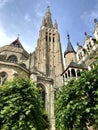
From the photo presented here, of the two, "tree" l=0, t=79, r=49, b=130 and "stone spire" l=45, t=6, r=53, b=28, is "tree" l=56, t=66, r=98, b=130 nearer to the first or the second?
"tree" l=0, t=79, r=49, b=130

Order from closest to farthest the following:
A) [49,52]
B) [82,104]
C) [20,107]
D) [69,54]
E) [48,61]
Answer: [82,104]
[20,107]
[69,54]
[48,61]
[49,52]

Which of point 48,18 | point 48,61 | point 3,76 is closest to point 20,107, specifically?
point 3,76

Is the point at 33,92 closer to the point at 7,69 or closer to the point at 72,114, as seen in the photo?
the point at 72,114

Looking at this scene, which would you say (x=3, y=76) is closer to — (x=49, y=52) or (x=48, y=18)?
(x=49, y=52)

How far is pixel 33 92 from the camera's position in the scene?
15.3 m

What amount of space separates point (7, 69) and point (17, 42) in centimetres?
1770

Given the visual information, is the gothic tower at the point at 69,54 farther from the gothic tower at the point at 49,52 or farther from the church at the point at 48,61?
the gothic tower at the point at 49,52

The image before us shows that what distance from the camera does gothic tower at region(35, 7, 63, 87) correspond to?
2298 inches

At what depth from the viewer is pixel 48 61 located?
6097cm

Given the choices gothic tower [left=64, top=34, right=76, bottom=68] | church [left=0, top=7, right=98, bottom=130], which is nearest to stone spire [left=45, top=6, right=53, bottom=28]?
church [left=0, top=7, right=98, bottom=130]

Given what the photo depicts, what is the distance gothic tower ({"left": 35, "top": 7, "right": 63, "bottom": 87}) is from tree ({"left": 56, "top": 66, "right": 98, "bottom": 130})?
1540 inches

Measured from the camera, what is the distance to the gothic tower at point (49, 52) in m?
58.4

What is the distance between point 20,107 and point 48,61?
47435 mm

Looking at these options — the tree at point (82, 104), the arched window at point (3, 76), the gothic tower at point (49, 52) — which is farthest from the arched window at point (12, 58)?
the tree at point (82, 104)
